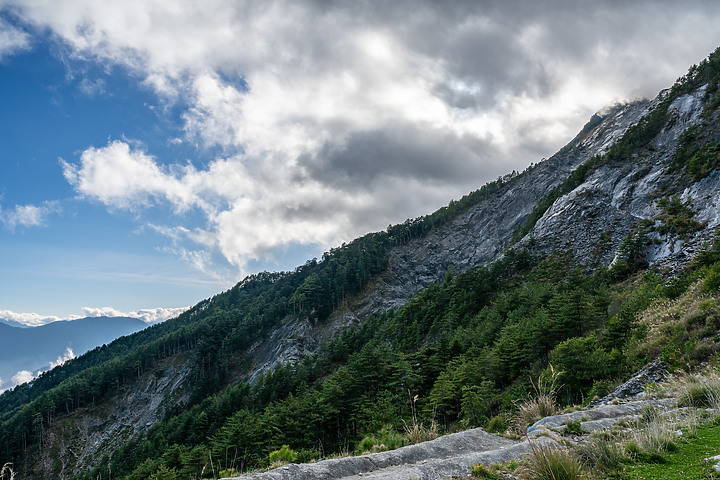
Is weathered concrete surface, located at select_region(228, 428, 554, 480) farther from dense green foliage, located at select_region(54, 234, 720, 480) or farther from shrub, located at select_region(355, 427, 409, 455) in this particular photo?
dense green foliage, located at select_region(54, 234, 720, 480)

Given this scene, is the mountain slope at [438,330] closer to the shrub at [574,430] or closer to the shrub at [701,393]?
the shrub at [701,393]

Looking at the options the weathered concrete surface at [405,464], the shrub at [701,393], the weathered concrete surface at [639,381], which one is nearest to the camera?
the weathered concrete surface at [405,464]

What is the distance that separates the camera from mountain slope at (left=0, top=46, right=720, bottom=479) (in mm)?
26391

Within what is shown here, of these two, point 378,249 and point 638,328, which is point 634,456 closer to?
point 638,328

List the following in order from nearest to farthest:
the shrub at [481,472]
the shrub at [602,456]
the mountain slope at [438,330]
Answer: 1. the shrub at [602,456]
2. the shrub at [481,472]
3. the mountain slope at [438,330]

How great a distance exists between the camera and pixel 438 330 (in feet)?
203

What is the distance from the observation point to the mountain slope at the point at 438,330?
26391 mm

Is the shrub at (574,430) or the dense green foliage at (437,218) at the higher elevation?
the dense green foliage at (437,218)

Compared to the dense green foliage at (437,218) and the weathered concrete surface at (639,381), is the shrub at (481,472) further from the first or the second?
the dense green foliage at (437,218)

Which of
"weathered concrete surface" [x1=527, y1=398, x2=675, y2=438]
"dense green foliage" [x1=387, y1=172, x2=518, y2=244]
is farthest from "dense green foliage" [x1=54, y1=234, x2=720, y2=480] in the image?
"dense green foliage" [x1=387, y1=172, x2=518, y2=244]

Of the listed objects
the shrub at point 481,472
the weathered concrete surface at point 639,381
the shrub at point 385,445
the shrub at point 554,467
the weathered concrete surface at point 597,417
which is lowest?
the weathered concrete surface at point 639,381

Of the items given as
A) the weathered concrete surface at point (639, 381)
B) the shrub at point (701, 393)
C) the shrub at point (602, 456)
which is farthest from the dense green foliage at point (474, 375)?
the shrub at point (602, 456)

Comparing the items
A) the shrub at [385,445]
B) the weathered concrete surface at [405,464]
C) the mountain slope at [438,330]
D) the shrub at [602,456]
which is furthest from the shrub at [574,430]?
the mountain slope at [438,330]

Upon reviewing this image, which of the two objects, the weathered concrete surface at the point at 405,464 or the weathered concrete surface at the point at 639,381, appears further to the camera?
the weathered concrete surface at the point at 639,381
